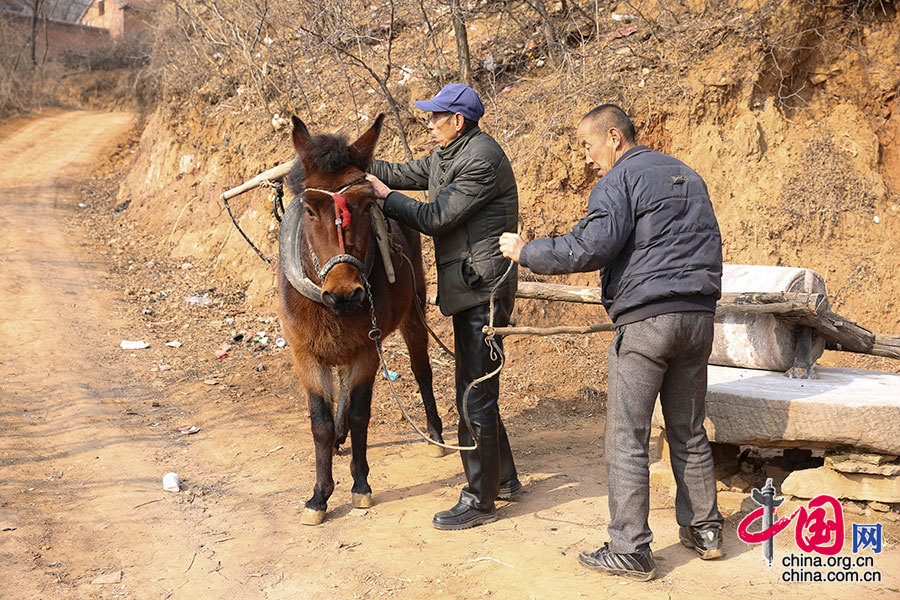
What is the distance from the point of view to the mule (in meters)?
4.07

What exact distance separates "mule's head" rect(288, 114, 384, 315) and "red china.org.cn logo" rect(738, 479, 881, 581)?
98.9 inches

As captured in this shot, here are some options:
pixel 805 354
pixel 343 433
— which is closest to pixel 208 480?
pixel 343 433

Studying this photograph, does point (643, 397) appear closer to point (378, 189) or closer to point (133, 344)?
point (378, 189)

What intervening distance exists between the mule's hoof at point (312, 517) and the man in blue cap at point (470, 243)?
71 cm

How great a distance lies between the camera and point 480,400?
4.32m

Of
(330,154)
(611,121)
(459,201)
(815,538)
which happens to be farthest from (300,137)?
(815,538)

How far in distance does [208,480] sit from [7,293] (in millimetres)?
5866

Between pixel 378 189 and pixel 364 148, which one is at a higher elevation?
pixel 364 148

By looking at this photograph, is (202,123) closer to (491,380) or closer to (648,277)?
(491,380)

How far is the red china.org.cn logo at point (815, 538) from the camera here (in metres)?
3.70

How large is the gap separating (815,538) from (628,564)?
1227 mm

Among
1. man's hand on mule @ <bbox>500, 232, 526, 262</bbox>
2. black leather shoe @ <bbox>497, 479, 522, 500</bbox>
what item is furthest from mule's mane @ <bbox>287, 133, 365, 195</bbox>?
black leather shoe @ <bbox>497, 479, 522, 500</bbox>

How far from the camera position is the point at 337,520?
179 inches

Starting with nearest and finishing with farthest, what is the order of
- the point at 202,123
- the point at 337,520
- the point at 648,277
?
the point at 648,277
the point at 337,520
the point at 202,123
